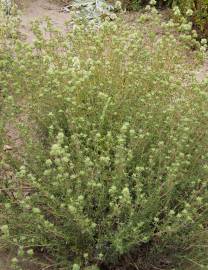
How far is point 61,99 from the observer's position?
10.8 ft

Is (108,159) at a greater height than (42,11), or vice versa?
(108,159)

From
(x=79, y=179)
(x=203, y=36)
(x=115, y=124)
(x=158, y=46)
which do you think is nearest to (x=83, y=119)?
(x=115, y=124)

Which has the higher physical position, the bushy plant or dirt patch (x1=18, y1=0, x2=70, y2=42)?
the bushy plant

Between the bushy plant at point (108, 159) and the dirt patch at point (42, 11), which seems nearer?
the bushy plant at point (108, 159)

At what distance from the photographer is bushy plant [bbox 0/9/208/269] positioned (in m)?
2.62

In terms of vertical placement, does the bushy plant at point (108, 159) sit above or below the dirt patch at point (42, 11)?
above

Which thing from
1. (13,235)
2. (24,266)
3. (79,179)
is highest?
(79,179)

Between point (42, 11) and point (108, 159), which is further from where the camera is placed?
point (42, 11)

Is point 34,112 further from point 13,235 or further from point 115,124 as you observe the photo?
point 13,235

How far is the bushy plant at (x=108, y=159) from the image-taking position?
2625 millimetres

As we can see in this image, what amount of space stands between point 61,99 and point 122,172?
0.86m

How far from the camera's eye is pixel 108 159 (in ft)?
8.21

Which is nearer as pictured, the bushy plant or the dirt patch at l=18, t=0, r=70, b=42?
the bushy plant

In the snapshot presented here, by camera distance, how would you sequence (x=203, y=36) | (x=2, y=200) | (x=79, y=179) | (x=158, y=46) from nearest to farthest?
(x=79, y=179), (x=2, y=200), (x=158, y=46), (x=203, y=36)
